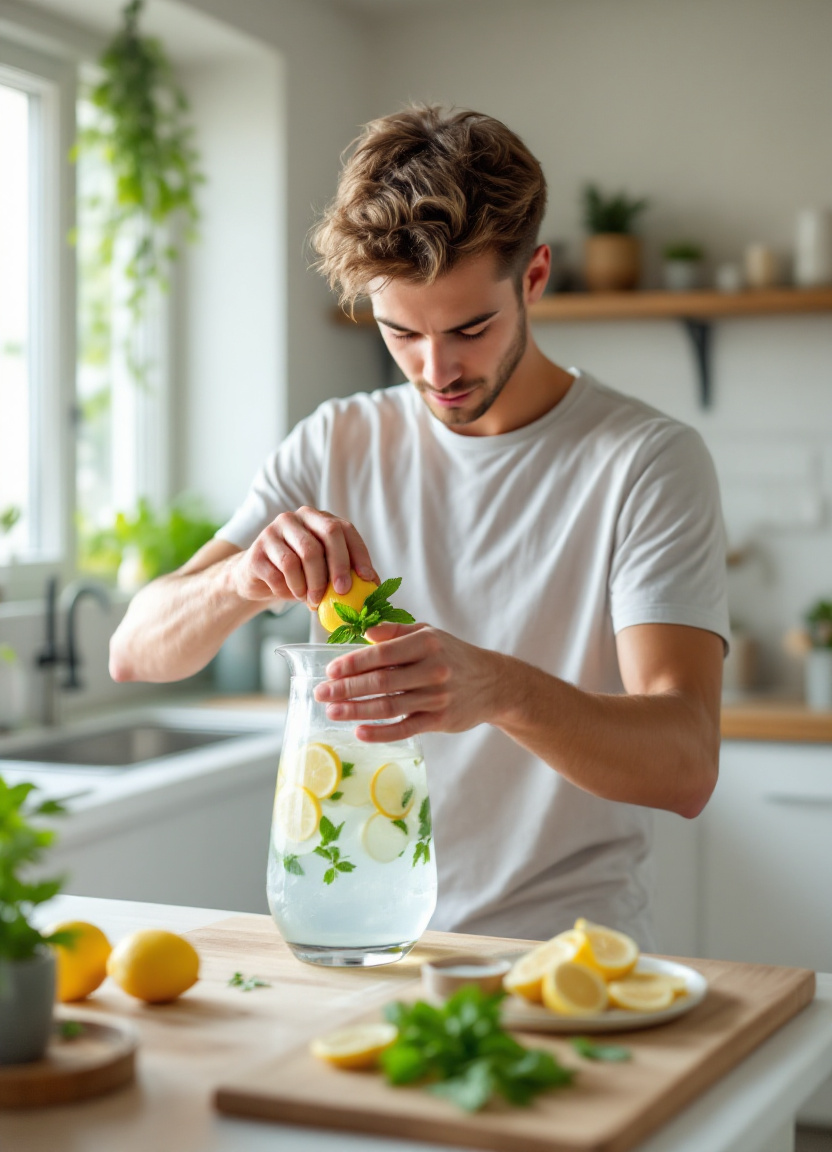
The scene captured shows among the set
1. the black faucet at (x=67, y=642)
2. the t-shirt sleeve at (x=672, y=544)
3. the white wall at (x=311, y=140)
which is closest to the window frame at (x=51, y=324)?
the black faucet at (x=67, y=642)

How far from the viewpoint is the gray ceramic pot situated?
873 millimetres

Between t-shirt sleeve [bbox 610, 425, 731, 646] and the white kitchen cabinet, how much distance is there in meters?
1.43

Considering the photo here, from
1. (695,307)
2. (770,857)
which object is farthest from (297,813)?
(695,307)

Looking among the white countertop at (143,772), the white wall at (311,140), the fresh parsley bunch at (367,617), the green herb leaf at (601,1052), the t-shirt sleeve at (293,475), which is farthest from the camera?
the white wall at (311,140)

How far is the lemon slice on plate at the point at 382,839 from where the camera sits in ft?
3.46

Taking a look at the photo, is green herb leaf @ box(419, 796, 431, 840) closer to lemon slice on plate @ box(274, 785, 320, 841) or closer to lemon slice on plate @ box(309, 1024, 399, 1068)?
lemon slice on plate @ box(274, 785, 320, 841)

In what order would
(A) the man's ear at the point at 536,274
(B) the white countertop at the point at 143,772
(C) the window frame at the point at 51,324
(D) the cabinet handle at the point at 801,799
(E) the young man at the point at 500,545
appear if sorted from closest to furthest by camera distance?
1. (E) the young man at the point at 500,545
2. (A) the man's ear at the point at 536,274
3. (B) the white countertop at the point at 143,772
4. (D) the cabinet handle at the point at 801,799
5. (C) the window frame at the point at 51,324

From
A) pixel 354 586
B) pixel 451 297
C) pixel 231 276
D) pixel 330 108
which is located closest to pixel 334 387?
pixel 231 276

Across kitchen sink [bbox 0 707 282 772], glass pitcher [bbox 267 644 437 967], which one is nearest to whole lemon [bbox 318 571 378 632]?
glass pitcher [bbox 267 644 437 967]

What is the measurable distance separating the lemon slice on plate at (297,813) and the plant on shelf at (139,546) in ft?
6.99

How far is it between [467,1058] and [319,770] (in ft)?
0.93

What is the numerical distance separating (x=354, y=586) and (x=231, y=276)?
2380 mm

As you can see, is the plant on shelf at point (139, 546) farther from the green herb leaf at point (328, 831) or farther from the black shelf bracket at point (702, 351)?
the green herb leaf at point (328, 831)

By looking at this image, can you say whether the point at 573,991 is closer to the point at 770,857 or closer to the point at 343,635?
the point at 343,635
